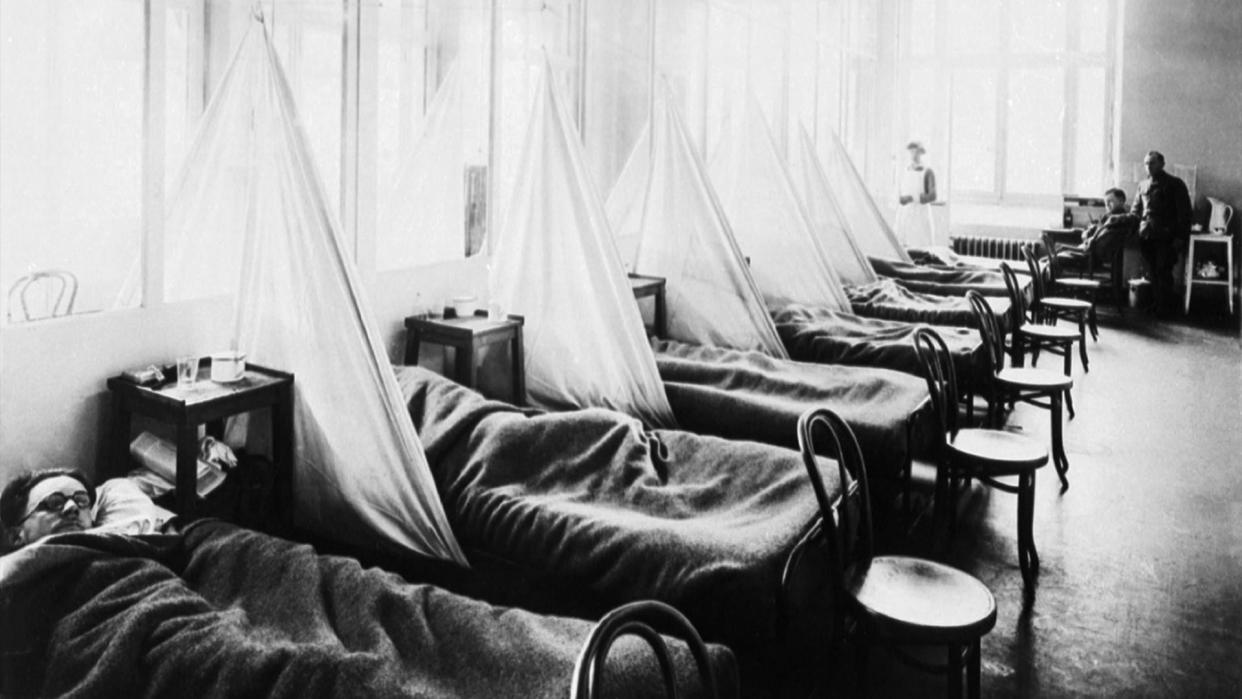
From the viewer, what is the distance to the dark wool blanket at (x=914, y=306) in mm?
5391

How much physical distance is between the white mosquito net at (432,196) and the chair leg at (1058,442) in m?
2.59

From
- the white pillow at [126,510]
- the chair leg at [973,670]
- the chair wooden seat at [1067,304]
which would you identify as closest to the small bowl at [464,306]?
the white pillow at [126,510]

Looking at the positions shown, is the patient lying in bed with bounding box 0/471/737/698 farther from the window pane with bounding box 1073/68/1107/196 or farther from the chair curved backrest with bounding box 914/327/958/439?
the window pane with bounding box 1073/68/1107/196

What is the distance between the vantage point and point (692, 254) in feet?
15.6

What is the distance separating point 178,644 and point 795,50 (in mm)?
6639

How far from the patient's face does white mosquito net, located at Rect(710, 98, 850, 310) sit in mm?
3911

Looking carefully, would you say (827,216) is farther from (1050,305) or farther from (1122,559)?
(1122,559)

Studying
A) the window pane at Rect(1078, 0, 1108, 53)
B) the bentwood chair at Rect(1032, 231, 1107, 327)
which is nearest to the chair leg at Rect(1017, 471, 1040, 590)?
the bentwood chair at Rect(1032, 231, 1107, 327)

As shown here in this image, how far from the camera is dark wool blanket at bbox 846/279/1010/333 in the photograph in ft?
17.7

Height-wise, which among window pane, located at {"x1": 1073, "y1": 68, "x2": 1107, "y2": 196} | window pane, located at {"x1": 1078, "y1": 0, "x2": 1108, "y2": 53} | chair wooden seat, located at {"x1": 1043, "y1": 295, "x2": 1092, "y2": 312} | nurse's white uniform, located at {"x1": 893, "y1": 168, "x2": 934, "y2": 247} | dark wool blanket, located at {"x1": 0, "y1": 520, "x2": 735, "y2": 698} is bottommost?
dark wool blanket, located at {"x1": 0, "y1": 520, "x2": 735, "y2": 698}

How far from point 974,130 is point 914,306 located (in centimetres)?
548

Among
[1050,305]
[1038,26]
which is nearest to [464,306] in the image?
[1050,305]

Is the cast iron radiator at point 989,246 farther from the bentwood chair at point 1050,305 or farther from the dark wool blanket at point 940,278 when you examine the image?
the bentwood chair at point 1050,305

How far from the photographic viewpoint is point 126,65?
10.1ft
